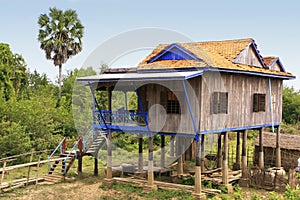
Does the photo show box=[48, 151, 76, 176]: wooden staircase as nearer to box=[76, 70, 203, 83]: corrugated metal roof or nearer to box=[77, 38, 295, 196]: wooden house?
box=[77, 38, 295, 196]: wooden house

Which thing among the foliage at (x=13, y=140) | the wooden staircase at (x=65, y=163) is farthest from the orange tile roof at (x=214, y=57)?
the foliage at (x=13, y=140)

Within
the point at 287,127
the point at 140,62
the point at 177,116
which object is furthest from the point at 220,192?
the point at 287,127

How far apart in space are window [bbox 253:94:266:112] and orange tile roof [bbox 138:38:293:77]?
1.44 meters

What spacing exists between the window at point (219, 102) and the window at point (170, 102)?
5.78 feet

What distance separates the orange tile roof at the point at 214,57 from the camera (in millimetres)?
19969

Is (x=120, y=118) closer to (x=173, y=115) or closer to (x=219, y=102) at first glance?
(x=173, y=115)

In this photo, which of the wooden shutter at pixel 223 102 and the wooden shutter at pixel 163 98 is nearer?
the wooden shutter at pixel 163 98

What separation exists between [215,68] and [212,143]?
65.0ft

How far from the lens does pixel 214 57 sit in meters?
20.8

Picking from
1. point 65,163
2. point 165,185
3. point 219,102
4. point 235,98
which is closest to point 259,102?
point 235,98

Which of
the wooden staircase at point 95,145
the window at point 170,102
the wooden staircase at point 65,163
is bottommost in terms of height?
the wooden staircase at point 65,163

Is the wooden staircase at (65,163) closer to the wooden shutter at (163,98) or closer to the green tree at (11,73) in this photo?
the wooden shutter at (163,98)

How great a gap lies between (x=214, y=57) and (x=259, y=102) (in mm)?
5212

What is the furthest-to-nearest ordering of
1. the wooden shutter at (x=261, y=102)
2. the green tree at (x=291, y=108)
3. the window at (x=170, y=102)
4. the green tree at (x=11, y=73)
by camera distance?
the green tree at (x=291, y=108) → the green tree at (x=11, y=73) → the wooden shutter at (x=261, y=102) → the window at (x=170, y=102)
